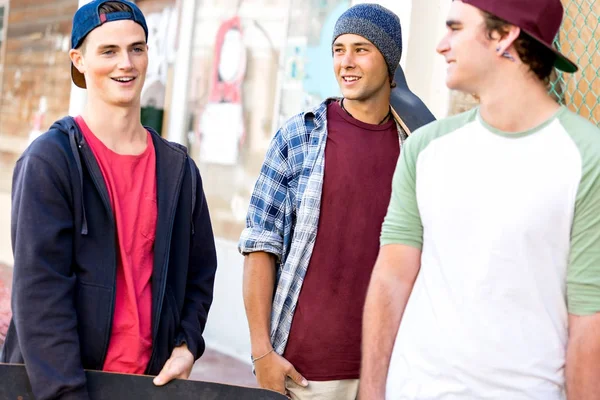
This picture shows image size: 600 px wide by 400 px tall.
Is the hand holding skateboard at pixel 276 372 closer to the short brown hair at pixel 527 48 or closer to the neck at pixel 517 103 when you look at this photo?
the neck at pixel 517 103

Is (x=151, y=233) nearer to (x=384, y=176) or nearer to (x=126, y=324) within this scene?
(x=126, y=324)

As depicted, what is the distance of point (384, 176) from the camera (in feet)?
11.2

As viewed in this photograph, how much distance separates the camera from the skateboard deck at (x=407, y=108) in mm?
3516

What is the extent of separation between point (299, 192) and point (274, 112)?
466cm

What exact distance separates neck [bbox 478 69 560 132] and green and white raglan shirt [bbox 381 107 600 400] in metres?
0.02

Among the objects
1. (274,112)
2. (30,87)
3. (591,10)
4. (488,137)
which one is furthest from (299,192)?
(30,87)

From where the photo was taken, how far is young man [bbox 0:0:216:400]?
2.66m

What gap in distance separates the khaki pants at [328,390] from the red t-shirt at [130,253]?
0.69 meters

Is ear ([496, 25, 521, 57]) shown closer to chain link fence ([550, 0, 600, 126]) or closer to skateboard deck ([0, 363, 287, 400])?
skateboard deck ([0, 363, 287, 400])

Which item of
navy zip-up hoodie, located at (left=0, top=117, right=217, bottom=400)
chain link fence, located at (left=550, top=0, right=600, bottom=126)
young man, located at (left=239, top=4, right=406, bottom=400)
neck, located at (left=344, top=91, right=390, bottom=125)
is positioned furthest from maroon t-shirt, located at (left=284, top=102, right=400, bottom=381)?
chain link fence, located at (left=550, top=0, right=600, bottom=126)

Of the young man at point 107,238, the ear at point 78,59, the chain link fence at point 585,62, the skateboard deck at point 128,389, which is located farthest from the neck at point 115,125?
the chain link fence at point 585,62

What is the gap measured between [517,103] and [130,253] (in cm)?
120

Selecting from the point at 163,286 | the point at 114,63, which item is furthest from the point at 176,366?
the point at 114,63

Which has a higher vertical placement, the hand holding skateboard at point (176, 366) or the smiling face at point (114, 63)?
the smiling face at point (114, 63)
